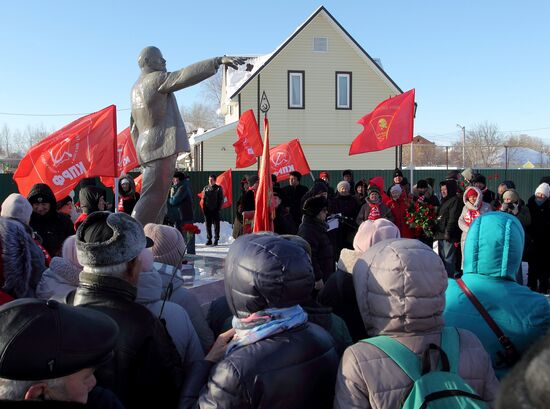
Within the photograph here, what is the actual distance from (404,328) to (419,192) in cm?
943

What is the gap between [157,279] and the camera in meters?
2.55

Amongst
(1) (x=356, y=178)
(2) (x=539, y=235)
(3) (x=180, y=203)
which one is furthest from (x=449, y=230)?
(1) (x=356, y=178)

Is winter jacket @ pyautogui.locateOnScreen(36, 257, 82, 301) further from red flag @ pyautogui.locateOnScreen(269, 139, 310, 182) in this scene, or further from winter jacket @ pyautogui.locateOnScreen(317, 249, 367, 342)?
red flag @ pyautogui.locateOnScreen(269, 139, 310, 182)

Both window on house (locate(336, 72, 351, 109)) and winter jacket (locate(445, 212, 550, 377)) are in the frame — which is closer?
winter jacket (locate(445, 212, 550, 377))

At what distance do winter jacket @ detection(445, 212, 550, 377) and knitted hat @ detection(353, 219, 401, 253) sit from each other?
2.15 feet

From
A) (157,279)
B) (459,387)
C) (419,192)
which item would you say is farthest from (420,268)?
(419,192)

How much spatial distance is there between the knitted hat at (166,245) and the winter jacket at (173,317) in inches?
25.3

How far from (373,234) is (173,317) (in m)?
1.41

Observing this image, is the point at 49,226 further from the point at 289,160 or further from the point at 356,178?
the point at 356,178

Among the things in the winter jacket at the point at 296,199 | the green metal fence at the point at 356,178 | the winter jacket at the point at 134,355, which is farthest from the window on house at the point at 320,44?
the winter jacket at the point at 134,355

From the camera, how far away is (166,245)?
3.24 meters

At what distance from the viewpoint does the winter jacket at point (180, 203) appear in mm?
11078

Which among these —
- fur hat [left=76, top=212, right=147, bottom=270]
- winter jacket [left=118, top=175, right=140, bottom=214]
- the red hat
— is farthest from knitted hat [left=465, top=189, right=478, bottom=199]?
fur hat [left=76, top=212, right=147, bottom=270]

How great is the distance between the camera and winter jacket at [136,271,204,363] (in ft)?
7.86
